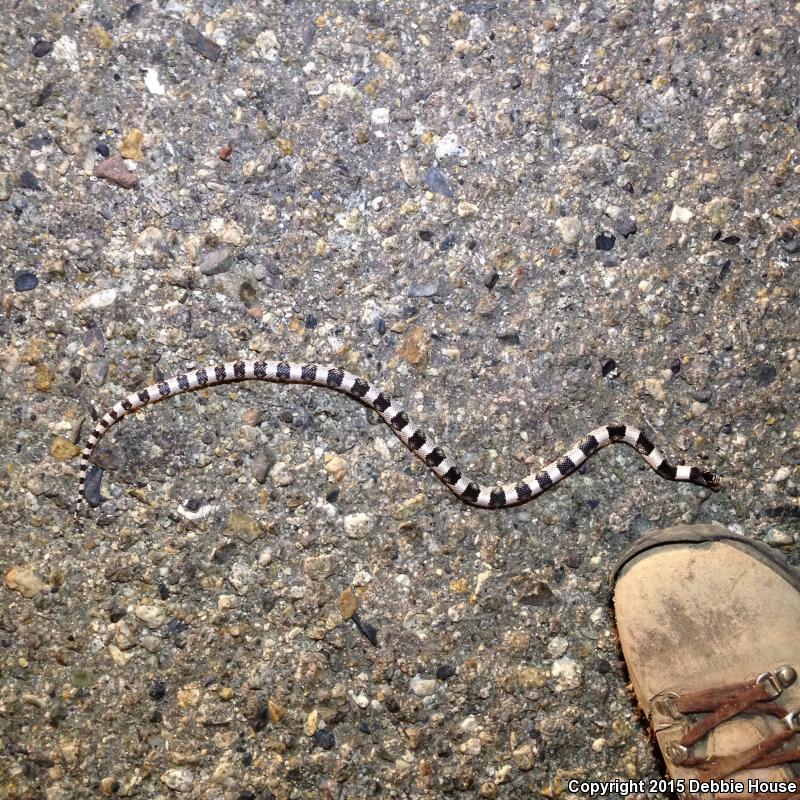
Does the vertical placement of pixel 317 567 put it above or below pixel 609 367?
below

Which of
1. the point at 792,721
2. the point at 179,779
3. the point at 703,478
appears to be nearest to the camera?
the point at 792,721

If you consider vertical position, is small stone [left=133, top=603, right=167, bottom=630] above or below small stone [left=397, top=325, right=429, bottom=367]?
below

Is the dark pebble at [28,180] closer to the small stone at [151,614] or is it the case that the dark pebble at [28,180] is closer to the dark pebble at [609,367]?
the small stone at [151,614]

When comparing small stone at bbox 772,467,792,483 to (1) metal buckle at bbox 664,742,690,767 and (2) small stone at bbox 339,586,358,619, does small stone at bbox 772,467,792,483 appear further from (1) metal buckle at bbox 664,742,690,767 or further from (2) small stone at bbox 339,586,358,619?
(2) small stone at bbox 339,586,358,619

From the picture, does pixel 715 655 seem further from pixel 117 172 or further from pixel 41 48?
pixel 41 48


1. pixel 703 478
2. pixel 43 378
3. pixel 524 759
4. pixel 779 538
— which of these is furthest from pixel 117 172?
pixel 779 538

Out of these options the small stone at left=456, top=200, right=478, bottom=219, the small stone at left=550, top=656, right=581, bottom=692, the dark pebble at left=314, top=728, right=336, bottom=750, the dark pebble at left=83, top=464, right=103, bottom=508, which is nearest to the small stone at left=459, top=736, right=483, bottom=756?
the small stone at left=550, top=656, right=581, bottom=692

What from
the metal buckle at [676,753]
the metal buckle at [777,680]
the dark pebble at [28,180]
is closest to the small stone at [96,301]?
the dark pebble at [28,180]
